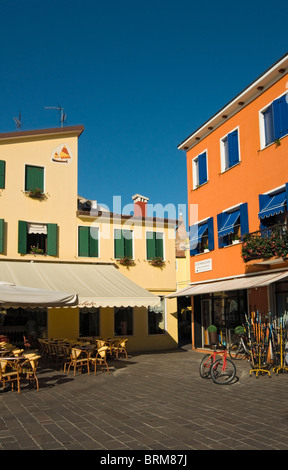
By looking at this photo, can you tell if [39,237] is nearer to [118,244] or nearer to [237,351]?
[118,244]

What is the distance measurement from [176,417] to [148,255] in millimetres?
14014

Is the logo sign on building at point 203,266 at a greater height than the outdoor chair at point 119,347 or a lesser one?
greater

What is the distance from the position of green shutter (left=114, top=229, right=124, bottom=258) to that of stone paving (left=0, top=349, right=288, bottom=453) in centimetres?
827

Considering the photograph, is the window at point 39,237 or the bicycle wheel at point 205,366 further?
the window at point 39,237

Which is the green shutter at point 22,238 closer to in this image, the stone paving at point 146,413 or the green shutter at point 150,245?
the green shutter at point 150,245

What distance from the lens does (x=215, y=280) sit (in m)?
18.0

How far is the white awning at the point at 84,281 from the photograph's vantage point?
48.2 feet

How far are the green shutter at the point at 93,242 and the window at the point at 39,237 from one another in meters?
1.61

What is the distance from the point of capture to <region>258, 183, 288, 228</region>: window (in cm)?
1414

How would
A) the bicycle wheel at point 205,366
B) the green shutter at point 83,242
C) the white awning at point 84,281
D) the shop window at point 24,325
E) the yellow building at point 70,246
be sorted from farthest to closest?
the green shutter at point 83,242
the yellow building at point 70,246
the shop window at point 24,325
the white awning at point 84,281
the bicycle wheel at point 205,366

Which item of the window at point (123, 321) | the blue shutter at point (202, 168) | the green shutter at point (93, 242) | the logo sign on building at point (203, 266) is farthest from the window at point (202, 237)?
the green shutter at point (93, 242)

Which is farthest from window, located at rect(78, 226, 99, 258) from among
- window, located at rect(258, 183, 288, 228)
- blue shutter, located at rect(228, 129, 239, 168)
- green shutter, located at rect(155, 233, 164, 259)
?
window, located at rect(258, 183, 288, 228)

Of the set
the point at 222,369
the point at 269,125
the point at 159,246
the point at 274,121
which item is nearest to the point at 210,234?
the point at 159,246
